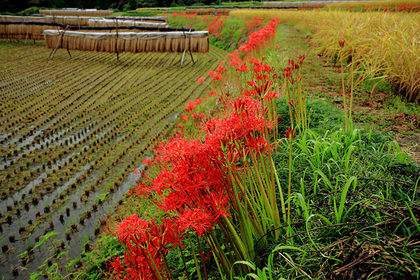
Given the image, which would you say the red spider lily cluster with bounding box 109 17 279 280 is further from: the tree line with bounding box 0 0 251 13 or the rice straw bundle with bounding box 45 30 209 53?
the tree line with bounding box 0 0 251 13

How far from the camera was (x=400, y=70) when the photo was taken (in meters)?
3.90

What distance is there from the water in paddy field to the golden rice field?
1 centimetres

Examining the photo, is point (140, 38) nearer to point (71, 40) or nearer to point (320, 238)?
point (71, 40)

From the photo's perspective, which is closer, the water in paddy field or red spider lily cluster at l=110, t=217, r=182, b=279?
red spider lily cluster at l=110, t=217, r=182, b=279

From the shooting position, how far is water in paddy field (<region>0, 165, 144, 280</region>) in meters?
2.68

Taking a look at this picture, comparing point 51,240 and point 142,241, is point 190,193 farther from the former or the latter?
point 51,240

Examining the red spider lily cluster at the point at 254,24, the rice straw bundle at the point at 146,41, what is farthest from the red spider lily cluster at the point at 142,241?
the red spider lily cluster at the point at 254,24

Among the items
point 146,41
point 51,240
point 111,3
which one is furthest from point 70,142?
point 111,3

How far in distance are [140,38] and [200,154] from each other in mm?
12585

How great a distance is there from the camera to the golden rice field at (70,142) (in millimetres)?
3127

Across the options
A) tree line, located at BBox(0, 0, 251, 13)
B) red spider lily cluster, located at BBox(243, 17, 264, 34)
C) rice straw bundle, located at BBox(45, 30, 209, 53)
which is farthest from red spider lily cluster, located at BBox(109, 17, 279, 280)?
tree line, located at BBox(0, 0, 251, 13)

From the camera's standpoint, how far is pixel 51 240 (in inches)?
117

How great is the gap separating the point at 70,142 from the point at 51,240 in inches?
104

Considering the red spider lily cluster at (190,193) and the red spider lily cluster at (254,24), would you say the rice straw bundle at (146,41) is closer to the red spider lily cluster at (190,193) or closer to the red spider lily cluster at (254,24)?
the red spider lily cluster at (254,24)
